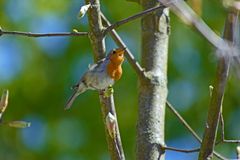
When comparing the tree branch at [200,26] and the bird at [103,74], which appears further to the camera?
the bird at [103,74]

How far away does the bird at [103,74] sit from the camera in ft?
5.44

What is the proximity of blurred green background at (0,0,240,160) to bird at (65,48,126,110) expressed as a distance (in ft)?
7.03

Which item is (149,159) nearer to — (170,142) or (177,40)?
(170,142)

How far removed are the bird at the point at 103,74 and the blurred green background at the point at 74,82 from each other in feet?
7.03

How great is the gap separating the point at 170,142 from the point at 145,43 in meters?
2.28

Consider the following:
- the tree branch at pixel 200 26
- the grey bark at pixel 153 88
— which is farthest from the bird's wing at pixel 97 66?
the tree branch at pixel 200 26

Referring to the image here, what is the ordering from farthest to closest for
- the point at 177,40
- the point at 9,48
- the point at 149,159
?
the point at 9,48
the point at 177,40
the point at 149,159

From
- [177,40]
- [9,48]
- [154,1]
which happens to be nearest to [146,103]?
[154,1]

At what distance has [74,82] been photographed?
4195 mm

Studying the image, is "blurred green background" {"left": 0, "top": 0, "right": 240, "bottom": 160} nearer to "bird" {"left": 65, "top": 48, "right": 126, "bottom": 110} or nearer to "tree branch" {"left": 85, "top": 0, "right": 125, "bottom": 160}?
"bird" {"left": 65, "top": 48, "right": 126, "bottom": 110}

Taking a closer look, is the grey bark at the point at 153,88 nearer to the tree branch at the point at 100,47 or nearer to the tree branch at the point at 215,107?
the tree branch at the point at 100,47

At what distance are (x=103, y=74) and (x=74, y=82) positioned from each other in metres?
2.48

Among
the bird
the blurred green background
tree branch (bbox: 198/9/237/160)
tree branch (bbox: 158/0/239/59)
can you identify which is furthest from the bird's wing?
the blurred green background

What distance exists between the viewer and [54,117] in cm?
452
